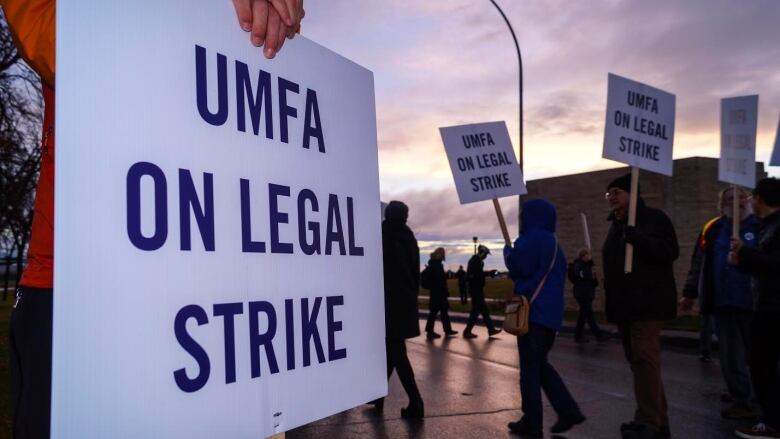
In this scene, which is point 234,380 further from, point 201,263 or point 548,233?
point 548,233

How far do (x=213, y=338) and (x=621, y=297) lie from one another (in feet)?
14.4

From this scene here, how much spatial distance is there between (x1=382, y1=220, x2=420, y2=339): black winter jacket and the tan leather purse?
4.31 ft

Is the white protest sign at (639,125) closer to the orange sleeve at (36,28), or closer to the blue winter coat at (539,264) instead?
the blue winter coat at (539,264)

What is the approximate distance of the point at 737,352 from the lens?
20.2ft

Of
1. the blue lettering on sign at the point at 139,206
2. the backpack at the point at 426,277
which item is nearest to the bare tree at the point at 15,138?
the backpack at the point at 426,277

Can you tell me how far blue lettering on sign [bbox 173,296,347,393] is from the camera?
52.8 inches

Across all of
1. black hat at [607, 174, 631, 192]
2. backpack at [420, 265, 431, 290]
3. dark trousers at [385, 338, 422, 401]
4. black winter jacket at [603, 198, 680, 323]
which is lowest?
dark trousers at [385, 338, 422, 401]

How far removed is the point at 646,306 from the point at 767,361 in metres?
0.98

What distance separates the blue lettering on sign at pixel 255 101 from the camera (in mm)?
1453

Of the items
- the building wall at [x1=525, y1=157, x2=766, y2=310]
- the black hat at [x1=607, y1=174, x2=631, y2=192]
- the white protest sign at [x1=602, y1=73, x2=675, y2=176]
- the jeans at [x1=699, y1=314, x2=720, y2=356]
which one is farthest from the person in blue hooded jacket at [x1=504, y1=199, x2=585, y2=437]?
the building wall at [x1=525, y1=157, x2=766, y2=310]

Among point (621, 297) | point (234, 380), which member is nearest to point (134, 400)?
point (234, 380)

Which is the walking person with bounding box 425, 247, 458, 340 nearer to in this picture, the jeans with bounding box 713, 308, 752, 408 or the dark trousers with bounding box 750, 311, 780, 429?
the jeans with bounding box 713, 308, 752, 408

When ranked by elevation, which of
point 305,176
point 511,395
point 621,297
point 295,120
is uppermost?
point 295,120

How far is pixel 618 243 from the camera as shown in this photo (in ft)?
17.8
